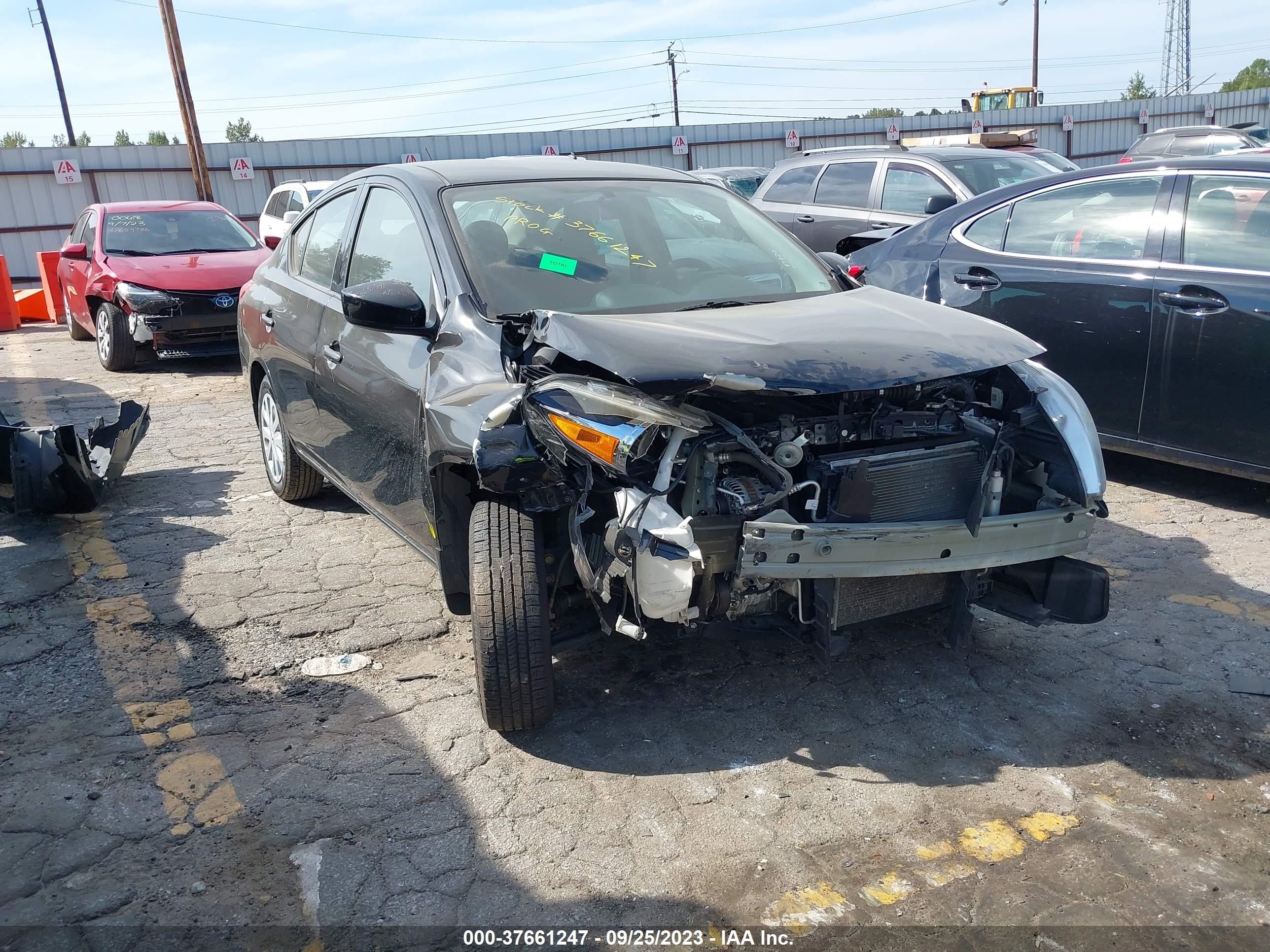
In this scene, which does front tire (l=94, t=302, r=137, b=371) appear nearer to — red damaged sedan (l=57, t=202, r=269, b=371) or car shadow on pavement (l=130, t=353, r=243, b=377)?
red damaged sedan (l=57, t=202, r=269, b=371)

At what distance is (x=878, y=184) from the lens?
9.15m

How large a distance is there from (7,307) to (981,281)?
1331 centimetres

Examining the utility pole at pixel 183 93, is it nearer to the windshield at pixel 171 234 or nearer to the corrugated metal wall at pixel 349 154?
the corrugated metal wall at pixel 349 154

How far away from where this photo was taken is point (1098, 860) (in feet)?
8.63

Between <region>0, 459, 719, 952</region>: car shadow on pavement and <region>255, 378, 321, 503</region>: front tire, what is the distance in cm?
114

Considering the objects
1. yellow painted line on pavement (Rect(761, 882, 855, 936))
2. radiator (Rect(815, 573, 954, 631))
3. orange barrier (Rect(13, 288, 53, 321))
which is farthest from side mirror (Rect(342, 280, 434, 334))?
orange barrier (Rect(13, 288, 53, 321))

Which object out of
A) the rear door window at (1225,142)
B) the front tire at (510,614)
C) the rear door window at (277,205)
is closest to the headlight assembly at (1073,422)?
the front tire at (510,614)

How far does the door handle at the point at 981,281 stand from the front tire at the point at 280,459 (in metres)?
3.69

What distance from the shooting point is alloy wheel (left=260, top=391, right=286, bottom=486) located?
17.5 feet

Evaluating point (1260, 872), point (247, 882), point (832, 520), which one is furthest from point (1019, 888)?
point (247, 882)

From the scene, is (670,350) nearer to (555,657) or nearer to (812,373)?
(812,373)

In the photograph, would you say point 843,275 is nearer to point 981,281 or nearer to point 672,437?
point 672,437

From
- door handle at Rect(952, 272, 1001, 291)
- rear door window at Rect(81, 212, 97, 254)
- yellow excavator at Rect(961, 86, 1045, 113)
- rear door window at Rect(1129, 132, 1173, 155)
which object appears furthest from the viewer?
yellow excavator at Rect(961, 86, 1045, 113)

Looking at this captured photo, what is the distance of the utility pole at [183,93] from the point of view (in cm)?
1983
